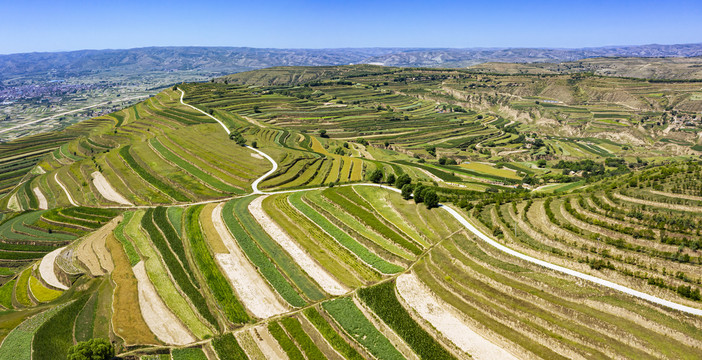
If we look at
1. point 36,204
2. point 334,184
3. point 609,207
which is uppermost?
point 609,207

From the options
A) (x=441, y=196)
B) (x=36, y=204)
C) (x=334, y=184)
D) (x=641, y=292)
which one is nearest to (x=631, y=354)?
(x=641, y=292)

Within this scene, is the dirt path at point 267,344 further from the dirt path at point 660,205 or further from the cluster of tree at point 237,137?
the cluster of tree at point 237,137

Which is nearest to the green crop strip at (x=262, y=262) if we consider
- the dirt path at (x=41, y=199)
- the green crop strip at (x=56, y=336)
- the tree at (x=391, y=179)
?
the green crop strip at (x=56, y=336)

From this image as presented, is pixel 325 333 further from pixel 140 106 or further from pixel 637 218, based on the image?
pixel 140 106

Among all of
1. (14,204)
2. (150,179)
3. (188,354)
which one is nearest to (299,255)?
(188,354)

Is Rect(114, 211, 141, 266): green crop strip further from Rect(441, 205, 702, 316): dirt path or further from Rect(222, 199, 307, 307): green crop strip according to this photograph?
Rect(441, 205, 702, 316): dirt path

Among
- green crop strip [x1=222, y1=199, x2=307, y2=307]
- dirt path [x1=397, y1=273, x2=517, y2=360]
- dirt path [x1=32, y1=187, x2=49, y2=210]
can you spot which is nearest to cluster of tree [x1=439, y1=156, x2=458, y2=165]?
green crop strip [x1=222, y1=199, x2=307, y2=307]
